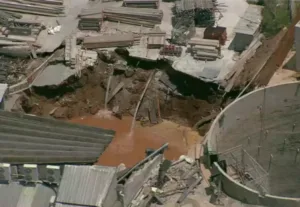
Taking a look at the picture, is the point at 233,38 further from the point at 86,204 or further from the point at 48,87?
the point at 86,204

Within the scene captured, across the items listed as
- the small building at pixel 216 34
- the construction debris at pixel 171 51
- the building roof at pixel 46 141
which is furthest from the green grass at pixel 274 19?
the building roof at pixel 46 141

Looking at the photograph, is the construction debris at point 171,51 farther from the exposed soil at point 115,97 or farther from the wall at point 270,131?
the wall at point 270,131

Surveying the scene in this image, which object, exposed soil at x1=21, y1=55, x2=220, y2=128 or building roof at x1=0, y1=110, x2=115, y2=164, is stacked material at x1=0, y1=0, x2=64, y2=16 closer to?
exposed soil at x1=21, y1=55, x2=220, y2=128

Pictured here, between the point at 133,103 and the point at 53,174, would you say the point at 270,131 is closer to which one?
the point at 133,103

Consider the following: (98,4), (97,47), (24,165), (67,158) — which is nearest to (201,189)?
(67,158)

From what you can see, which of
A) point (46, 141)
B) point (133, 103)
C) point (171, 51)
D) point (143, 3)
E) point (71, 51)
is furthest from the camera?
point (143, 3)

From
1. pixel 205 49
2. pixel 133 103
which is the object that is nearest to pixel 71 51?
pixel 133 103
